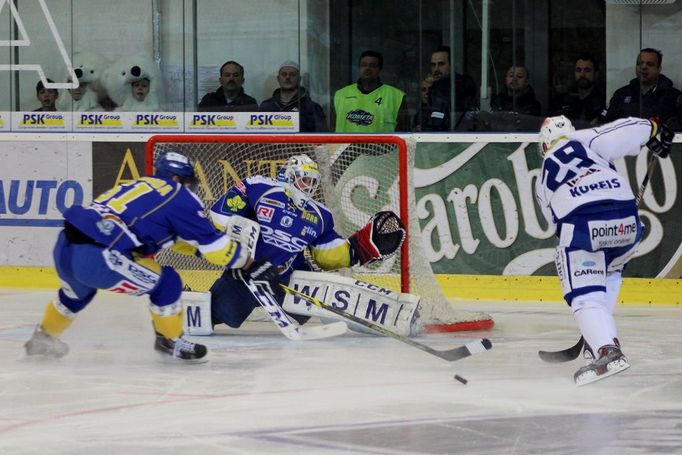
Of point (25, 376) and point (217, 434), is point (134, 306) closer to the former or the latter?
point (25, 376)

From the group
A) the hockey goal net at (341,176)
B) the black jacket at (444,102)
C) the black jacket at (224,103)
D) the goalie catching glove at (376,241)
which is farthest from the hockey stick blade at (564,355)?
the black jacket at (224,103)

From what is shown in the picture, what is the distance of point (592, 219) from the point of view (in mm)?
4254

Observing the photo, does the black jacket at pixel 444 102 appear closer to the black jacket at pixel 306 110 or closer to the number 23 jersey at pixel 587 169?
the black jacket at pixel 306 110

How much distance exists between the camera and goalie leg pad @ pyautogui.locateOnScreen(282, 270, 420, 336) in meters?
5.30

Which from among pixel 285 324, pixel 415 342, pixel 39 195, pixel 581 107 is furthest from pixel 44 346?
pixel 581 107

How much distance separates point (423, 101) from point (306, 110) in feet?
2.17

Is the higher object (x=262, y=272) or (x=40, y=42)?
(x=40, y=42)

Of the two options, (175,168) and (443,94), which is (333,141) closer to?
A: (443,94)

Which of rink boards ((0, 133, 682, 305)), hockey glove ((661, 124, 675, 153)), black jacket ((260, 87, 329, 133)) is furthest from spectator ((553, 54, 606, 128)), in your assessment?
hockey glove ((661, 124, 675, 153))

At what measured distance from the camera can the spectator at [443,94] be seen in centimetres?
692

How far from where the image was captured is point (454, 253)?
6727 millimetres

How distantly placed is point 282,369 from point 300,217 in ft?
3.08

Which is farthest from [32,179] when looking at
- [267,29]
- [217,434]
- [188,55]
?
[217,434]

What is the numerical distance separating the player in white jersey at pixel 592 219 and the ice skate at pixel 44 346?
1.88 metres
